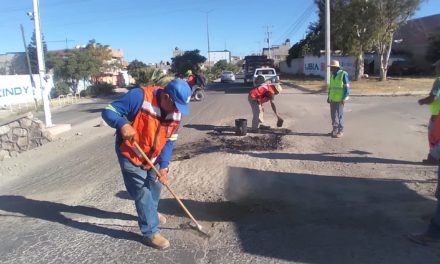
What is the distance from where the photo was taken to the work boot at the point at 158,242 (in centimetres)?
452

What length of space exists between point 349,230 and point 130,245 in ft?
7.49

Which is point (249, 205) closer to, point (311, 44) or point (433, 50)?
point (433, 50)

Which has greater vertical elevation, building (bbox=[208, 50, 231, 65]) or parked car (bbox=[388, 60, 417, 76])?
building (bbox=[208, 50, 231, 65])

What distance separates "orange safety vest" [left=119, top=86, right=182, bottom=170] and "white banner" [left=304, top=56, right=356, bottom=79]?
1317 inches

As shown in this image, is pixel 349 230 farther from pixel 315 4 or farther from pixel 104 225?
pixel 315 4

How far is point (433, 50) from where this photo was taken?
40.1 m

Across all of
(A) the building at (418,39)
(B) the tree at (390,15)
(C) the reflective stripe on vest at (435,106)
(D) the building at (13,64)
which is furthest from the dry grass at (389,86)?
(D) the building at (13,64)

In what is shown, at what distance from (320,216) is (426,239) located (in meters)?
1.23

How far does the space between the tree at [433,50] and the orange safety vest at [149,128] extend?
3959 centimetres

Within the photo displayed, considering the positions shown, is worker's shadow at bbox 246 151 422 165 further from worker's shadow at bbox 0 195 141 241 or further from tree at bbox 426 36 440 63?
tree at bbox 426 36 440 63

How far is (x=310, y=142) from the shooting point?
9875 mm

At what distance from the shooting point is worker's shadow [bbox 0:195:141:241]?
5070 mm

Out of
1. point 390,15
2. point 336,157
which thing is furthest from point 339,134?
point 390,15

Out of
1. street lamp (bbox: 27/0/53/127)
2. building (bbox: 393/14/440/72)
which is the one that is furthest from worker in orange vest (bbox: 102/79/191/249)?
building (bbox: 393/14/440/72)
